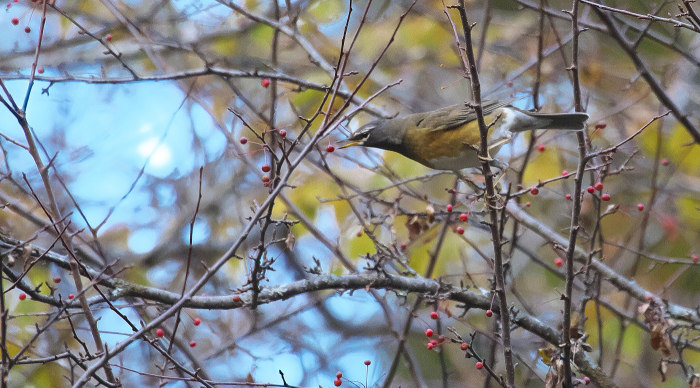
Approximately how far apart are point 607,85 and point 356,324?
5.28 metres

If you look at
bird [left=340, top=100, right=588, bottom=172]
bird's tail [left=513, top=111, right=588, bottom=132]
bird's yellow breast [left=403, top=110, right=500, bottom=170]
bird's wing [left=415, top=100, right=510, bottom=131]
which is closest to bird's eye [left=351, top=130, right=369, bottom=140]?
bird [left=340, top=100, right=588, bottom=172]

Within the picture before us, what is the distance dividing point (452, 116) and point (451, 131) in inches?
5.5

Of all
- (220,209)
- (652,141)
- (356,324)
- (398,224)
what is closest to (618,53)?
(652,141)

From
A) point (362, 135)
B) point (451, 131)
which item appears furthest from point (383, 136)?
point (451, 131)

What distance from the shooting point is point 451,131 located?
4.69m

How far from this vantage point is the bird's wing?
469 centimetres

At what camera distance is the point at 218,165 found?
7.43 m

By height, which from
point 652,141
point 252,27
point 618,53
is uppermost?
point 618,53

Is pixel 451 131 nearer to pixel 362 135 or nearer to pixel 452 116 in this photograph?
pixel 452 116

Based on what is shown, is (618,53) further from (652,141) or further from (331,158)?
(331,158)

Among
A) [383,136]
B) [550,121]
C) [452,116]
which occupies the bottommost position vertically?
[550,121]

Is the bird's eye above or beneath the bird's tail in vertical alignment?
above

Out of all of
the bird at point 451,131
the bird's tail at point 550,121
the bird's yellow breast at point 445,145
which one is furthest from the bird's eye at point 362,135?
the bird's tail at point 550,121

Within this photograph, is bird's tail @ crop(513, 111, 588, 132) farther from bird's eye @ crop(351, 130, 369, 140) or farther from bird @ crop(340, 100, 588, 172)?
bird's eye @ crop(351, 130, 369, 140)
